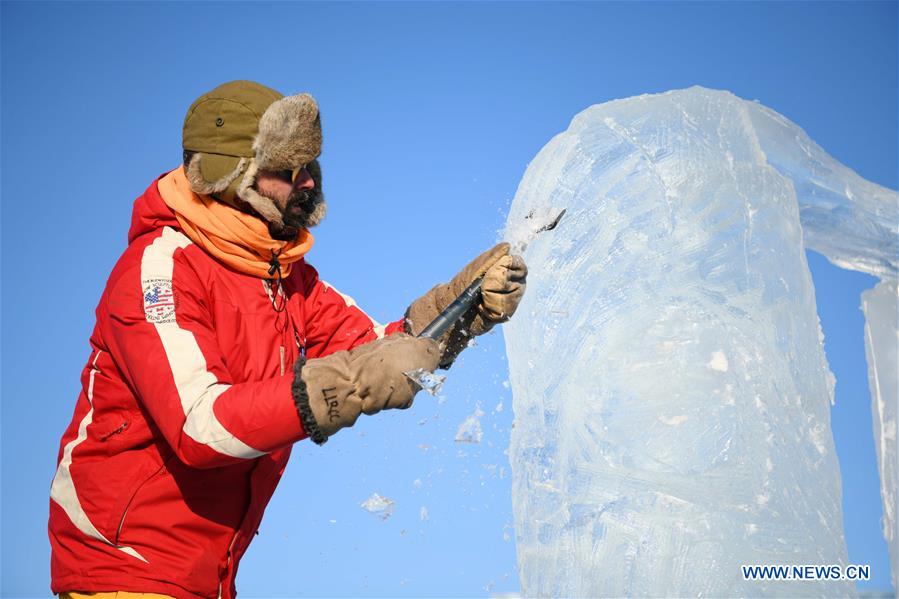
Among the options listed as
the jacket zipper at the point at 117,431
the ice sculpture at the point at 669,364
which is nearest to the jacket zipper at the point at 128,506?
the jacket zipper at the point at 117,431

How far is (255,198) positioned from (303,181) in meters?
0.22

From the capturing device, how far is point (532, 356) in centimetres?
330

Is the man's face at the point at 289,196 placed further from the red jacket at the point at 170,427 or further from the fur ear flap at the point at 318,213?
the red jacket at the point at 170,427

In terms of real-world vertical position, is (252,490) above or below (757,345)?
below

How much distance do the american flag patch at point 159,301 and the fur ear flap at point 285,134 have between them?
53 cm

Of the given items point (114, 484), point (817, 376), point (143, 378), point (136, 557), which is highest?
point (817, 376)

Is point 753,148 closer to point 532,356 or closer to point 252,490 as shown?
point 532,356

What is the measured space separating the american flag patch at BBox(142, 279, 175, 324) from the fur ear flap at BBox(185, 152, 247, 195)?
1.14 feet

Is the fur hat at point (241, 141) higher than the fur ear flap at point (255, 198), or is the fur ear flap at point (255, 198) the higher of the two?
the fur hat at point (241, 141)

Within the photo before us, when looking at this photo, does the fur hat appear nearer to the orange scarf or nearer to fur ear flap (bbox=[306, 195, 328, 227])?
the orange scarf

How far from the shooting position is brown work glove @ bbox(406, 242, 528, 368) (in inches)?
128

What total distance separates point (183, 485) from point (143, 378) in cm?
40

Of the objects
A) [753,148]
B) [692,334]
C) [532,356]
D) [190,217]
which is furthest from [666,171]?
[190,217]

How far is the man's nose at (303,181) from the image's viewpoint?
3.08 metres
